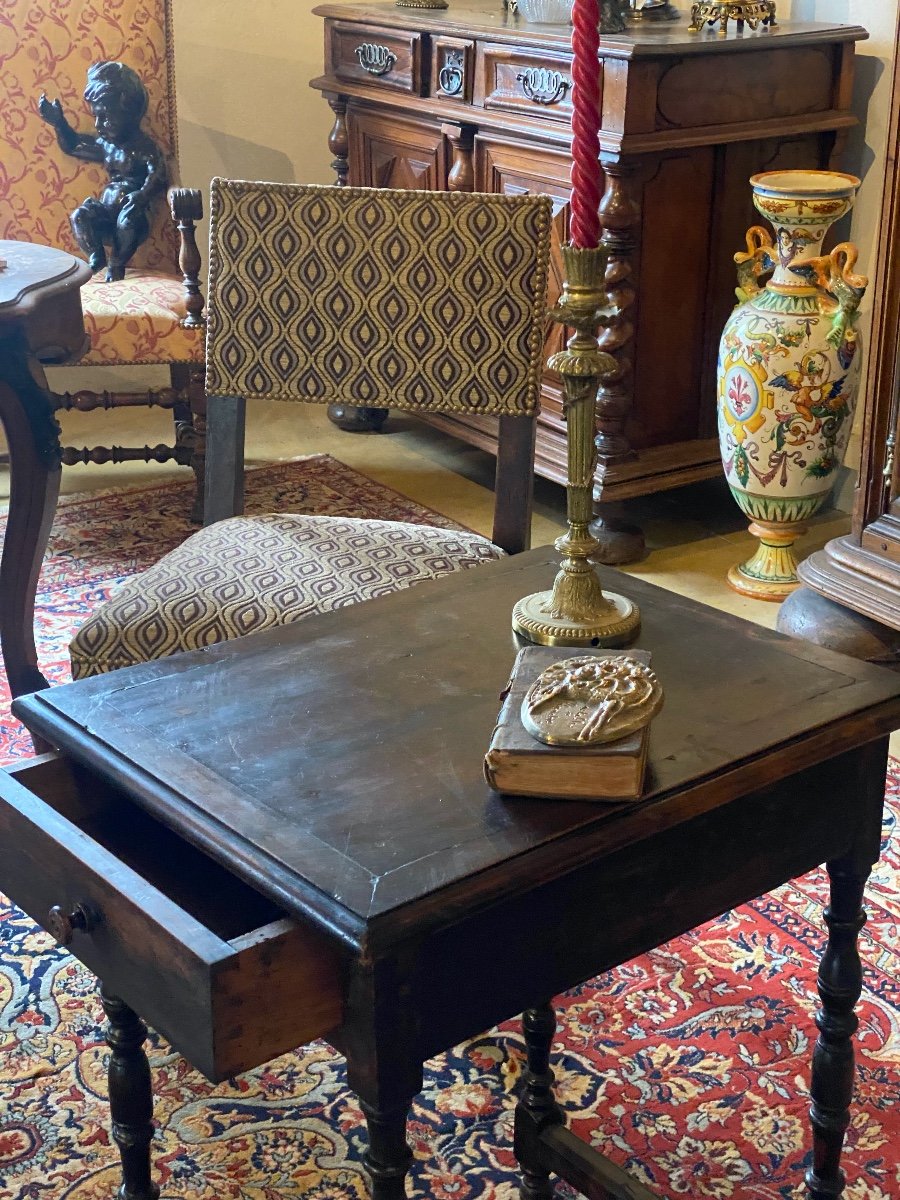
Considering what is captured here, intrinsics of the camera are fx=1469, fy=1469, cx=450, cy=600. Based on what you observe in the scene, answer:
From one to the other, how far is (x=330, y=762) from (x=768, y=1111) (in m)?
0.88

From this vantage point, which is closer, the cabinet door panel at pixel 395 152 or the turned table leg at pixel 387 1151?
the turned table leg at pixel 387 1151

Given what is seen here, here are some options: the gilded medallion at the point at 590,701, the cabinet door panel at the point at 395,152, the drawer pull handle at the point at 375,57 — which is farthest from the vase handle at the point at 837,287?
the gilded medallion at the point at 590,701

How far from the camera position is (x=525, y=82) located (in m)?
3.46

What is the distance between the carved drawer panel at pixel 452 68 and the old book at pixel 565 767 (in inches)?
111

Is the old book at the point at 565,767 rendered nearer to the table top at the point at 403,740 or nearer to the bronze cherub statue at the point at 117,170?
the table top at the point at 403,740

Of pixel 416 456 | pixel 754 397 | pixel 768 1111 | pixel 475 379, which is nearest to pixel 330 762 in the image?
pixel 768 1111

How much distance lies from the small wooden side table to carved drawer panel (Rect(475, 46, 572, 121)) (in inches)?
45.7

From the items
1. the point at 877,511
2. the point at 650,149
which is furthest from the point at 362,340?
the point at 650,149

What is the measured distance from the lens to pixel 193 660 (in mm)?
1504

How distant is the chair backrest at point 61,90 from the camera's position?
3994 mm

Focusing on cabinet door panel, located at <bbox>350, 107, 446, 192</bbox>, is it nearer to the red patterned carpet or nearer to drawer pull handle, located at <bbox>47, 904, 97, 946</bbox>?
the red patterned carpet

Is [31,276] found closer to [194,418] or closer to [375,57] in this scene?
[194,418]

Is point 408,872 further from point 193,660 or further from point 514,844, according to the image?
point 193,660

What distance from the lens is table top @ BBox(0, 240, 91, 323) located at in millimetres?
2732
